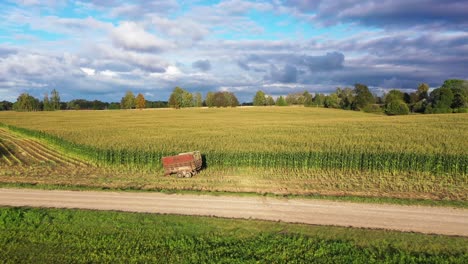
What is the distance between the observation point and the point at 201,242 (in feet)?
41.5

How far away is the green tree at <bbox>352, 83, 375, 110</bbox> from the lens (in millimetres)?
126438

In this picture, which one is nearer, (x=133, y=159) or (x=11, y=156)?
(x=133, y=159)

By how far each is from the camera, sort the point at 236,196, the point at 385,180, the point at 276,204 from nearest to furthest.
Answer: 1. the point at 276,204
2. the point at 236,196
3. the point at 385,180

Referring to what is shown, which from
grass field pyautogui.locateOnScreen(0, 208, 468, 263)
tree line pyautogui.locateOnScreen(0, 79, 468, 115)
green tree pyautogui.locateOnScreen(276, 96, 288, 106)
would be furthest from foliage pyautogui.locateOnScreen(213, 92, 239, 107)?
grass field pyautogui.locateOnScreen(0, 208, 468, 263)

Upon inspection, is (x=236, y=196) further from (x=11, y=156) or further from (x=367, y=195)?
(x=11, y=156)

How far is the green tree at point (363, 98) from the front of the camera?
12644cm

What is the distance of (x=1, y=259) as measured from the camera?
38.3 feet

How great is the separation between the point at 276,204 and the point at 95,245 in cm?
828

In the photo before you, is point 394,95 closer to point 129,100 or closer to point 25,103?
point 129,100

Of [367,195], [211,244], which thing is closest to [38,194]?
[211,244]

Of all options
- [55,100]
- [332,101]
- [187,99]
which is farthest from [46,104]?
[332,101]

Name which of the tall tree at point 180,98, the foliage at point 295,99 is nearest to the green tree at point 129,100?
the tall tree at point 180,98

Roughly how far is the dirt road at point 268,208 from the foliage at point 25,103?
171640mm

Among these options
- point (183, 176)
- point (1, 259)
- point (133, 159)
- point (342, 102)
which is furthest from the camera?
point (342, 102)
